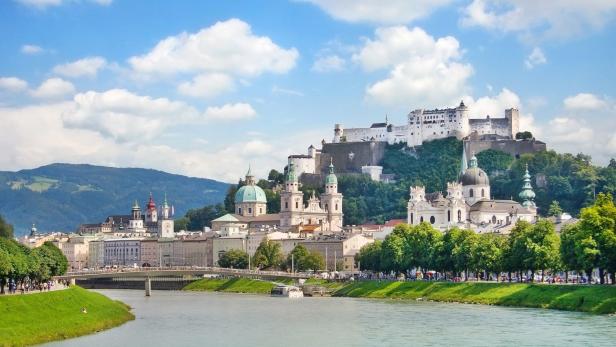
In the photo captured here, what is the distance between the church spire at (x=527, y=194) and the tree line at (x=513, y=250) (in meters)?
30.2

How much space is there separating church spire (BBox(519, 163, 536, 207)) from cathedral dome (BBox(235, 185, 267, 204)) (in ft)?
126

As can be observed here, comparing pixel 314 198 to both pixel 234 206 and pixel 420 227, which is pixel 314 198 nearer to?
pixel 234 206

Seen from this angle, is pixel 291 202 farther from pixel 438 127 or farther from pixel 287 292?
pixel 287 292

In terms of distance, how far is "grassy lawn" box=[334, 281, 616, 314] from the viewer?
58.3 metres

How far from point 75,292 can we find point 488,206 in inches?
2707

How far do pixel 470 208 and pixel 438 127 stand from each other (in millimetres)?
35792

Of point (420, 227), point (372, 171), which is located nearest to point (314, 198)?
point (372, 171)

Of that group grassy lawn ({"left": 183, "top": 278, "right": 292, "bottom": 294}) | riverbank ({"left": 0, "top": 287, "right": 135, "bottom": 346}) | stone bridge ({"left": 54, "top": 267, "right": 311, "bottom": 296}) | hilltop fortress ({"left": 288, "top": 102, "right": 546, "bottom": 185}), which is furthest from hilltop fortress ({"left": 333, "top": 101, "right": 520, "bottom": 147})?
riverbank ({"left": 0, "top": 287, "right": 135, "bottom": 346})

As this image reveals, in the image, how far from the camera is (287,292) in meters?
92.1

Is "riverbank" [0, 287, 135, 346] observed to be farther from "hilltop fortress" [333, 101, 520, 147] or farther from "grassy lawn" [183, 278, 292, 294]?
"hilltop fortress" [333, 101, 520, 147]

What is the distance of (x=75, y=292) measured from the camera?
206ft

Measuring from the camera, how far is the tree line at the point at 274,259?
368ft

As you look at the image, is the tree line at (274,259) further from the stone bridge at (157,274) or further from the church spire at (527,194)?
the church spire at (527,194)

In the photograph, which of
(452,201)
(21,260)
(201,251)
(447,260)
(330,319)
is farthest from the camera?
(201,251)
